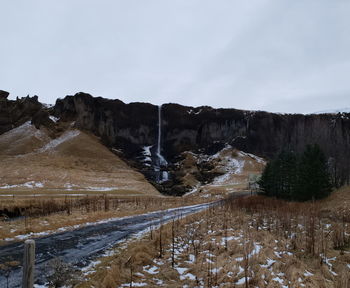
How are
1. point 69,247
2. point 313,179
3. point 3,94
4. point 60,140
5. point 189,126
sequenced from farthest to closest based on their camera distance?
point 189,126, point 3,94, point 60,140, point 313,179, point 69,247

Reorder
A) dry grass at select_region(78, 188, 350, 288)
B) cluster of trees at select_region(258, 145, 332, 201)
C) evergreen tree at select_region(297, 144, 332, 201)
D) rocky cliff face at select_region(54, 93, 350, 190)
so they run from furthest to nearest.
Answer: rocky cliff face at select_region(54, 93, 350, 190) < cluster of trees at select_region(258, 145, 332, 201) < evergreen tree at select_region(297, 144, 332, 201) < dry grass at select_region(78, 188, 350, 288)

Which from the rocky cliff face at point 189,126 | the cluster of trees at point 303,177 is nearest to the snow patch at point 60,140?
the rocky cliff face at point 189,126

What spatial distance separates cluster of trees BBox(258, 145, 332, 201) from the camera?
3853 cm

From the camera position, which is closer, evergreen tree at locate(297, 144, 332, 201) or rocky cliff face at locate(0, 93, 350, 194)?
evergreen tree at locate(297, 144, 332, 201)

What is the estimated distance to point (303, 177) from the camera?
133ft

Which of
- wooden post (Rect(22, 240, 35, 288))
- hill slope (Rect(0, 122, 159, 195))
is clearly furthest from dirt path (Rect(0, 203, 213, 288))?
hill slope (Rect(0, 122, 159, 195))

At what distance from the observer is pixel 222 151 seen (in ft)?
428

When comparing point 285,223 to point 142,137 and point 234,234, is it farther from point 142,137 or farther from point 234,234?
point 142,137

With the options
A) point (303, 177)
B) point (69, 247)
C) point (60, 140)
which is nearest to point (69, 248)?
point (69, 247)

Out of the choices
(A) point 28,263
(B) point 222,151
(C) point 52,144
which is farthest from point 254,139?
(A) point 28,263

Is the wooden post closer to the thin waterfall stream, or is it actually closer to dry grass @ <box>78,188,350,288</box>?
dry grass @ <box>78,188,350,288</box>

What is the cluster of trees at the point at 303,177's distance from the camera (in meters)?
38.5

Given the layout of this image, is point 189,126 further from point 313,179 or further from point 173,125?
point 313,179

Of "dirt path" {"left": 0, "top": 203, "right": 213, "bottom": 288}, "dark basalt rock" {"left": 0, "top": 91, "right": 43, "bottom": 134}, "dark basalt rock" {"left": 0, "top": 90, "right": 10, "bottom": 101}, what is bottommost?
"dirt path" {"left": 0, "top": 203, "right": 213, "bottom": 288}
